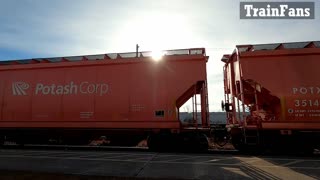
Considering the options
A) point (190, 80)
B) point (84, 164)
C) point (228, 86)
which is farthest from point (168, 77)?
point (84, 164)

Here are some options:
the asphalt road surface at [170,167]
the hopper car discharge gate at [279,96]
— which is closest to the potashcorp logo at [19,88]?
the asphalt road surface at [170,167]

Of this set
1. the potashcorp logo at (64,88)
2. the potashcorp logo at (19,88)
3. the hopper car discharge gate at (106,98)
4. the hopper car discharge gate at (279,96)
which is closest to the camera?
the hopper car discharge gate at (279,96)

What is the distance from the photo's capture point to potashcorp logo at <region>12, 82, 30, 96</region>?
52.3 ft

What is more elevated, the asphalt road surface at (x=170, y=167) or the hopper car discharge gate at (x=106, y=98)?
the hopper car discharge gate at (x=106, y=98)

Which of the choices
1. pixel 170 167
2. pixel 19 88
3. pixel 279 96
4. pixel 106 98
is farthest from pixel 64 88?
pixel 279 96

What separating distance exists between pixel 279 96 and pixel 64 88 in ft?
30.1

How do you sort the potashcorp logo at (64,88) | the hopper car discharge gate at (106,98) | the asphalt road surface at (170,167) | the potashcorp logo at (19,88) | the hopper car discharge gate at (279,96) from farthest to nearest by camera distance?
the potashcorp logo at (19,88), the potashcorp logo at (64,88), the hopper car discharge gate at (106,98), the hopper car discharge gate at (279,96), the asphalt road surface at (170,167)

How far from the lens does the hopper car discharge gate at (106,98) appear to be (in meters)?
13.7

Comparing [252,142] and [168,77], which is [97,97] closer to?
[168,77]

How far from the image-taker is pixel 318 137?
40.5 ft

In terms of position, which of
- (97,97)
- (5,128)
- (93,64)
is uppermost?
(93,64)

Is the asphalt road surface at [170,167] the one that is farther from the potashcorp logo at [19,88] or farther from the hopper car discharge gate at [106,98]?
the potashcorp logo at [19,88]

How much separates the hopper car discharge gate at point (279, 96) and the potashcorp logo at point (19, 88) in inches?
377

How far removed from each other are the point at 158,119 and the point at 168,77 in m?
1.78
